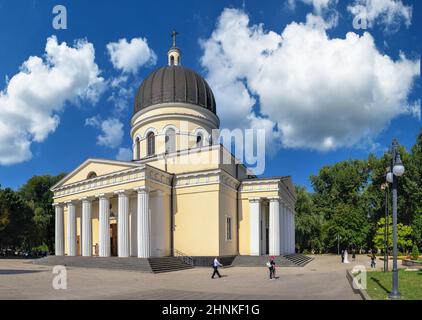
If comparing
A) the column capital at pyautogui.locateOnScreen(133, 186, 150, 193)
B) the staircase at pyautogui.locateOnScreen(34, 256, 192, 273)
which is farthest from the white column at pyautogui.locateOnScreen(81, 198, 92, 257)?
the column capital at pyautogui.locateOnScreen(133, 186, 150, 193)

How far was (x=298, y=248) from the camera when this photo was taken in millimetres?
59812

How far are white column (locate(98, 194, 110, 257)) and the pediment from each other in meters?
2.52

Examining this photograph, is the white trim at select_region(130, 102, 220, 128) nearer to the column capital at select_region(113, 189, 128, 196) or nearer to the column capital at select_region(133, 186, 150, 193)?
the column capital at select_region(113, 189, 128, 196)

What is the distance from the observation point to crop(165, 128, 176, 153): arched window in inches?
1473

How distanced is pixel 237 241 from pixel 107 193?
12.1 metres

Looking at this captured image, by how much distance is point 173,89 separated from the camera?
38.1 metres

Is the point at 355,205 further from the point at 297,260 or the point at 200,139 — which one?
the point at 200,139

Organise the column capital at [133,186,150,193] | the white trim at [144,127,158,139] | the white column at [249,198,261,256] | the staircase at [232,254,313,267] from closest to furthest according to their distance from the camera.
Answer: the column capital at [133,186,150,193]
the staircase at [232,254,313,267]
the white column at [249,198,261,256]
the white trim at [144,127,158,139]

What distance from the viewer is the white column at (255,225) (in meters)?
33.3

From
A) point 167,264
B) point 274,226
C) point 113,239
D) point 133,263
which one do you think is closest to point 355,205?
point 274,226

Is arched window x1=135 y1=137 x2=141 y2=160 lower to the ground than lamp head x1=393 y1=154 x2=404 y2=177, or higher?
higher

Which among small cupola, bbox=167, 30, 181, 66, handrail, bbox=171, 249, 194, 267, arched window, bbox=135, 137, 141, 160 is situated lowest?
handrail, bbox=171, 249, 194, 267
